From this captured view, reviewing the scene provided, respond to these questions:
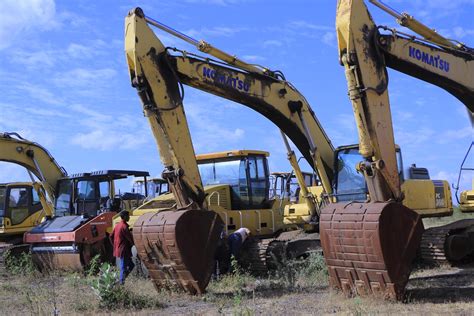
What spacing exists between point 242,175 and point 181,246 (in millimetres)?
4527

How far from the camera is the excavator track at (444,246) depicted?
1238cm

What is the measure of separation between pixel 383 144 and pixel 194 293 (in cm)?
389

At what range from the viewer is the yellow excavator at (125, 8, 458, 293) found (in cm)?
1047

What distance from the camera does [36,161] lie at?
18.5 m

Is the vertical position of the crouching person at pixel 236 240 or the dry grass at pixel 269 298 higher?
the crouching person at pixel 236 240

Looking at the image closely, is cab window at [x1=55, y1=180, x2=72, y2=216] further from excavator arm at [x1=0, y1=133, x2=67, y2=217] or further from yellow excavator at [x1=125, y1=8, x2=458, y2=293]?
yellow excavator at [x1=125, y1=8, x2=458, y2=293]

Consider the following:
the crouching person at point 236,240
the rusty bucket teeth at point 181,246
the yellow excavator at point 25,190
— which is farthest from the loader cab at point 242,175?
the yellow excavator at point 25,190

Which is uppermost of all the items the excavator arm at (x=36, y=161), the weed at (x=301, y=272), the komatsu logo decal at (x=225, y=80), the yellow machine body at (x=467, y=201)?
the komatsu logo decal at (x=225, y=80)

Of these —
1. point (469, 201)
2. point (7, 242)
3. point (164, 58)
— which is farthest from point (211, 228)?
point (7, 242)

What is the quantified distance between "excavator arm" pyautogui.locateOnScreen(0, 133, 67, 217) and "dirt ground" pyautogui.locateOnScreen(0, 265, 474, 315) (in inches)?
232

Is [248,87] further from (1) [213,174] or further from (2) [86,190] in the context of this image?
(2) [86,190]

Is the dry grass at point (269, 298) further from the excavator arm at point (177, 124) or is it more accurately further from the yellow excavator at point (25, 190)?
the yellow excavator at point (25, 190)

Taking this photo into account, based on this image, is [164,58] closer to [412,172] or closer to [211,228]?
[211,228]

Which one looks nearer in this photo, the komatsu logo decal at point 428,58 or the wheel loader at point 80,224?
the komatsu logo decal at point 428,58
